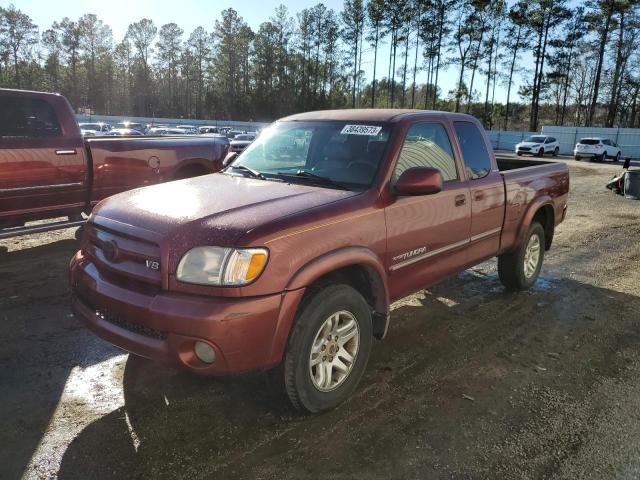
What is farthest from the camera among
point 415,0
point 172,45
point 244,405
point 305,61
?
point 172,45

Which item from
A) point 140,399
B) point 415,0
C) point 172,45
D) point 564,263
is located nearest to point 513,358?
point 140,399

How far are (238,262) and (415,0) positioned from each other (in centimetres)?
6554

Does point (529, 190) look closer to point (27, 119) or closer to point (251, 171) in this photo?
point (251, 171)

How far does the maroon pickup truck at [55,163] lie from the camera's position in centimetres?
589

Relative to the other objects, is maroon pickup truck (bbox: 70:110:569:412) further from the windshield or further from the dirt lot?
the dirt lot

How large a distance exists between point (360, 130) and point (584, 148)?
1343 inches

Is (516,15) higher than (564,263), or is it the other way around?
(516,15)

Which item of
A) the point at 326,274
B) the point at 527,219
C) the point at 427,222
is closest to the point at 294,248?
the point at 326,274

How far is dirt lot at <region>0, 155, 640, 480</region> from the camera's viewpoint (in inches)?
106

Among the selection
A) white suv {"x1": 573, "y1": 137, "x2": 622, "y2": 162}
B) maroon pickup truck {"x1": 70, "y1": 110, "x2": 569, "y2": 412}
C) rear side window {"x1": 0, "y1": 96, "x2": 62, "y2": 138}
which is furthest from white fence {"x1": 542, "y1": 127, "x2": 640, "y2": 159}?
rear side window {"x1": 0, "y1": 96, "x2": 62, "y2": 138}

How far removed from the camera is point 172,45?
87500 mm

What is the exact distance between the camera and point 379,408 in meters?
3.22

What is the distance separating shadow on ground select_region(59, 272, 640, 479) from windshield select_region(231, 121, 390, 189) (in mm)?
1493

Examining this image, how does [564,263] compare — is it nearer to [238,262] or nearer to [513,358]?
[513,358]
